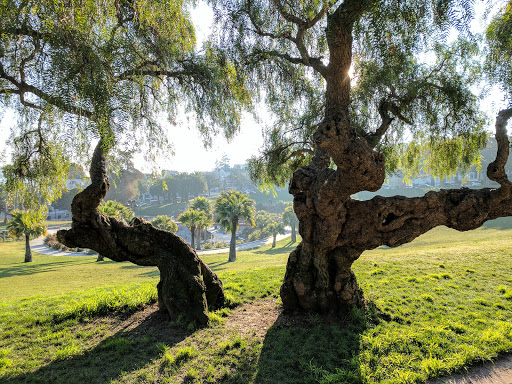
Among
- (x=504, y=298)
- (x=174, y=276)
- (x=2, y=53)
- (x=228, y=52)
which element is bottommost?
(x=504, y=298)

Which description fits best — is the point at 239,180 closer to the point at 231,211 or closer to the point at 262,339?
the point at 231,211

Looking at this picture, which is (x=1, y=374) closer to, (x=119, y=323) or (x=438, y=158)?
(x=119, y=323)

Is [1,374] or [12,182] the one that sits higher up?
[12,182]

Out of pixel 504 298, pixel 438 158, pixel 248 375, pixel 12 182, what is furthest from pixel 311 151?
pixel 12 182

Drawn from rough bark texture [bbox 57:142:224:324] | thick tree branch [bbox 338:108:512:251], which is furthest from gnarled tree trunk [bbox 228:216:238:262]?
thick tree branch [bbox 338:108:512:251]

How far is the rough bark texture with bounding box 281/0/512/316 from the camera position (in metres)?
4.30

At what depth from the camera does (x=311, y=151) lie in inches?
302

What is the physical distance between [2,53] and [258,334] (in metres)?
6.23

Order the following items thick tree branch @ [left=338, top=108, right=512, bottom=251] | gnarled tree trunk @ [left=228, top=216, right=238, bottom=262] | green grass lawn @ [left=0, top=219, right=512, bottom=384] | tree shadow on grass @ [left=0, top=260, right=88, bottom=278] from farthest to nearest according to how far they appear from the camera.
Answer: gnarled tree trunk @ [left=228, top=216, right=238, bottom=262]
tree shadow on grass @ [left=0, top=260, right=88, bottom=278]
thick tree branch @ [left=338, top=108, right=512, bottom=251]
green grass lawn @ [left=0, top=219, right=512, bottom=384]

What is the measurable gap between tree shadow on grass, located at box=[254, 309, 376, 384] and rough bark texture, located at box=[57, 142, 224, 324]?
1.67 meters

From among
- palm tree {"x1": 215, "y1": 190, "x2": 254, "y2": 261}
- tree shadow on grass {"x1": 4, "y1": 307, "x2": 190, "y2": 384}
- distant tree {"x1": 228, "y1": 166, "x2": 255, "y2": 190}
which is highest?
distant tree {"x1": 228, "y1": 166, "x2": 255, "y2": 190}

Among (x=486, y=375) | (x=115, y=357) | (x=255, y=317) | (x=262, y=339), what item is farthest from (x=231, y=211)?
(x=486, y=375)

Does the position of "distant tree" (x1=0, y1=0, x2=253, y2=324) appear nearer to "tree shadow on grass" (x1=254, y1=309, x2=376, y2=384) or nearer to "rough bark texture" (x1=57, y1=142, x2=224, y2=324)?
"rough bark texture" (x1=57, y1=142, x2=224, y2=324)

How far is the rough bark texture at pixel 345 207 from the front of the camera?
430 cm
